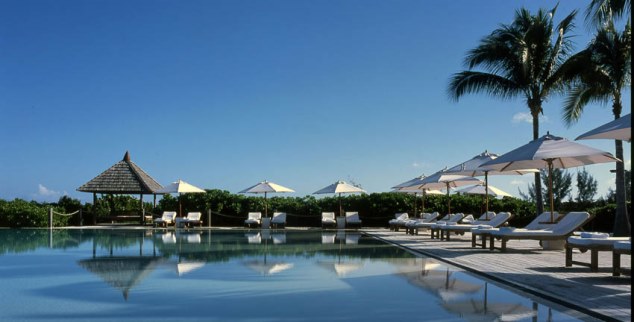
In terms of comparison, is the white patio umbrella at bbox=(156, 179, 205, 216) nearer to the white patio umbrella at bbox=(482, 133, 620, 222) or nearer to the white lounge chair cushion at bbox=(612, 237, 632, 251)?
the white patio umbrella at bbox=(482, 133, 620, 222)

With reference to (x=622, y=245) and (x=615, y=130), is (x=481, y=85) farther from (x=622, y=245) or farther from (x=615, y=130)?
(x=622, y=245)

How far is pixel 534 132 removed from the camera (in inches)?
754

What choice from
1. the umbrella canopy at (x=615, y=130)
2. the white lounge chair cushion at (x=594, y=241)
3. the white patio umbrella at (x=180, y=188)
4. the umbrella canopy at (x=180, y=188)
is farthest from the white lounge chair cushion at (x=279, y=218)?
the umbrella canopy at (x=615, y=130)

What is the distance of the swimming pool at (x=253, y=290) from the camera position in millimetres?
5492

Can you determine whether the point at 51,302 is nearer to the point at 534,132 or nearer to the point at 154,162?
the point at 534,132

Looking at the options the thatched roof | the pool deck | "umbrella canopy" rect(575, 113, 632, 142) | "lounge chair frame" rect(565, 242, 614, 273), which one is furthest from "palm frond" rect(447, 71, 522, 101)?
the thatched roof

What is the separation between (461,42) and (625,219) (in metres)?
7.97

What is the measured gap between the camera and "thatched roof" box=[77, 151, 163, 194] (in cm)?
2755

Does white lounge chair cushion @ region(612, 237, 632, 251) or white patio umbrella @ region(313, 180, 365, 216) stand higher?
white patio umbrella @ region(313, 180, 365, 216)

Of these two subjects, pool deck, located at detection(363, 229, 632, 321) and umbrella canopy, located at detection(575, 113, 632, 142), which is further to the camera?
umbrella canopy, located at detection(575, 113, 632, 142)

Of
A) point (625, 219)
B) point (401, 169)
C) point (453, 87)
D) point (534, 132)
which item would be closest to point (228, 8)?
point (453, 87)

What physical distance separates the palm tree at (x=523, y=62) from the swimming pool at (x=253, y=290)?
1063 centimetres

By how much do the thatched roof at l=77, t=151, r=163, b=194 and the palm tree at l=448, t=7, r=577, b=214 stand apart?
15356 mm

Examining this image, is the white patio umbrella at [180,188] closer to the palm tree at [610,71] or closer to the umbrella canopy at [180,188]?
the umbrella canopy at [180,188]
